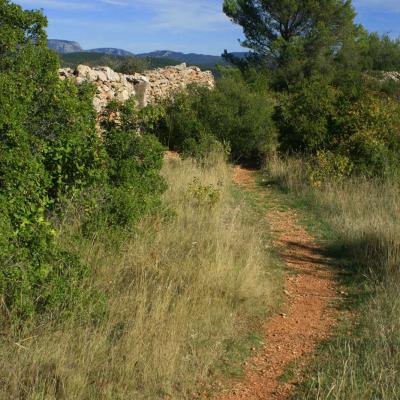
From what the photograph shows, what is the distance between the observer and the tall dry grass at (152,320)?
351 cm

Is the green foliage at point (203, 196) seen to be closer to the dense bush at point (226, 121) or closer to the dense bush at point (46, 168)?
the dense bush at point (46, 168)

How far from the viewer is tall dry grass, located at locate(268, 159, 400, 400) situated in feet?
12.0

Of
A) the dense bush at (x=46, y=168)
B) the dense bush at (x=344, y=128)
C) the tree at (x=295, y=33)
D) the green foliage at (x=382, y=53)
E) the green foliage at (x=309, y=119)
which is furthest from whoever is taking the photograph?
the green foliage at (x=382, y=53)

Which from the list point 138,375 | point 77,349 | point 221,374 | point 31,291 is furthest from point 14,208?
point 221,374

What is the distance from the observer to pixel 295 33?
2752 centimetres

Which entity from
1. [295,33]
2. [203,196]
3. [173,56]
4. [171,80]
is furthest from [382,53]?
[173,56]

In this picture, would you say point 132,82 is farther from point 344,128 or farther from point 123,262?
point 123,262

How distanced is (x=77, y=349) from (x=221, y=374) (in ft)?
3.38

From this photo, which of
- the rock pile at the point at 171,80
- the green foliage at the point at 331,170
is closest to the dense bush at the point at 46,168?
the green foliage at the point at 331,170

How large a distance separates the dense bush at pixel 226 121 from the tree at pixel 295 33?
39.4 ft

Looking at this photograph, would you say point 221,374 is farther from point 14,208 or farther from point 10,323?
point 14,208

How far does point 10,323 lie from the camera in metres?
3.96

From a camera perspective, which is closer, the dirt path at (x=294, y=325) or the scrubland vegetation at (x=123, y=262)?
the scrubland vegetation at (x=123, y=262)

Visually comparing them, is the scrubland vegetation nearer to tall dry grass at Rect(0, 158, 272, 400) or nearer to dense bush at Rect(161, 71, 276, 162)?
tall dry grass at Rect(0, 158, 272, 400)
